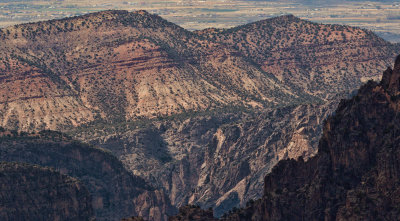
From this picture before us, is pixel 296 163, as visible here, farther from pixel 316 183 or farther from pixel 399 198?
pixel 399 198

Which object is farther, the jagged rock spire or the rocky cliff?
the jagged rock spire

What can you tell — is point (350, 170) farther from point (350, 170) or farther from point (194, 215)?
point (194, 215)

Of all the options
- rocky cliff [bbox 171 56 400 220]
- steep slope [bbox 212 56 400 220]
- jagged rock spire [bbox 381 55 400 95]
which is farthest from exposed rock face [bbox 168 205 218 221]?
jagged rock spire [bbox 381 55 400 95]

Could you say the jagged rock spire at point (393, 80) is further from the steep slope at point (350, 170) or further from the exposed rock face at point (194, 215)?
the exposed rock face at point (194, 215)

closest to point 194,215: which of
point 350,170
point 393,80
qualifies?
point 350,170

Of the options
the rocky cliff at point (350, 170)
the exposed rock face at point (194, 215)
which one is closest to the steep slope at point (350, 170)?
the rocky cliff at point (350, 170)

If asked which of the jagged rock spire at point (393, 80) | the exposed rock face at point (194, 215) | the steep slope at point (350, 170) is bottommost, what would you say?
the exposed rock face at point (194, 215)

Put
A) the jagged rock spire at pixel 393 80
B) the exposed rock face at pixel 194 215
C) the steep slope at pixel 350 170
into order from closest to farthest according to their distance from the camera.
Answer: the steep slope at pixel 350 170, the jagged rock spire at pixel 393 80, the exposed rock face at pixel 194 215

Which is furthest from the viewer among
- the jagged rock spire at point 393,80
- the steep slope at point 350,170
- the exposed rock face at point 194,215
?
the exposed rock face at point 194,215

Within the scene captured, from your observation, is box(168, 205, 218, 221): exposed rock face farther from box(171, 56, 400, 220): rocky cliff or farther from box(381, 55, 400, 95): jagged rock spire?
box(381, 55, 400, 95): jagged rock spire
